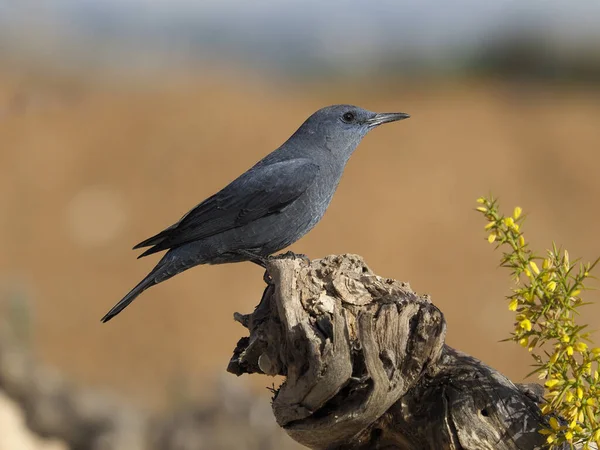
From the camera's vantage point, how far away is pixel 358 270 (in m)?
5.07

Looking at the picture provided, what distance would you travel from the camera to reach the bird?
19.9 ft

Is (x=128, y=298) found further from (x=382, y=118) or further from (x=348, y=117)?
(x=382, y=118)

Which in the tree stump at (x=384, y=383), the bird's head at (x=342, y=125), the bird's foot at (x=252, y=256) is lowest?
the tree stump at (x=384, y=383)

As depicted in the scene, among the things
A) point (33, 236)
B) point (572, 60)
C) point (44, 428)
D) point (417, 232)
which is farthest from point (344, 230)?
point (572, 60)

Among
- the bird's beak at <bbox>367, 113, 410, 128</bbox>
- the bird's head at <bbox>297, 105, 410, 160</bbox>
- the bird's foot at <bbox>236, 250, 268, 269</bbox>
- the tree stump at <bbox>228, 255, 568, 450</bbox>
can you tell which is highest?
the bird's beak at <bbox>367, 113, 410, 128</bbox>

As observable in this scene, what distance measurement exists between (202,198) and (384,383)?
14.3 metres

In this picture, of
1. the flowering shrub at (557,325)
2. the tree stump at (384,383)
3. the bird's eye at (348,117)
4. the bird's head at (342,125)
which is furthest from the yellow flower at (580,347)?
the bird's eye at (348,117)

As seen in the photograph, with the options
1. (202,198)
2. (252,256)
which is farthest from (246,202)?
(202,198)

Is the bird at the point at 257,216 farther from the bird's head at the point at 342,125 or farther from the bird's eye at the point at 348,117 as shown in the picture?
the bird's eye at the point at 348,117

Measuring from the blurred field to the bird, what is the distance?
4470 millimetres

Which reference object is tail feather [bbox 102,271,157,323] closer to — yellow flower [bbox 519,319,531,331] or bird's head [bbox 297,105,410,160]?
bird's head [bbox 297,105,410,160]

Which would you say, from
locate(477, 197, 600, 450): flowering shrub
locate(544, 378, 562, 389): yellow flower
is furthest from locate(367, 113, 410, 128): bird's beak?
locate(544, 378, 562, 389): yellow flower

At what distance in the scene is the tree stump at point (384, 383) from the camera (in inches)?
169

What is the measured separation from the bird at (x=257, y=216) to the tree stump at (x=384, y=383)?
140 cm
